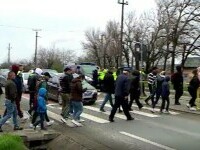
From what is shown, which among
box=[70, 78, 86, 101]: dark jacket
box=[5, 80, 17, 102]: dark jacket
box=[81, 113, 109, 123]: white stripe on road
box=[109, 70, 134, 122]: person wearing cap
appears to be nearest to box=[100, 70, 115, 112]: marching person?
box=[81, 113, 109, 123]: white stripe on road

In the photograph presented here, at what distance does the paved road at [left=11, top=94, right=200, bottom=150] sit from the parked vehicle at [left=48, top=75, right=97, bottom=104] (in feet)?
8.79

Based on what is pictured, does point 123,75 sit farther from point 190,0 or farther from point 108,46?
point 108,46

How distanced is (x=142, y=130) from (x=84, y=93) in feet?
24.6

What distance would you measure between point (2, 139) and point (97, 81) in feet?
70.2

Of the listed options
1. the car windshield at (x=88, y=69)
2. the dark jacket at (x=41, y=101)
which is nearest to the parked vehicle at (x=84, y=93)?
the dark jacket at (x=41, y=101)

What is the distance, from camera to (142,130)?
42.5 ft

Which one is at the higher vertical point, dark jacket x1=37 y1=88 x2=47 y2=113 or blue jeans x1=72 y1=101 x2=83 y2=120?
dark jacket x1=37 y1=88 x2=47 y2=113

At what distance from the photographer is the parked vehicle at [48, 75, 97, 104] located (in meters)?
20.4

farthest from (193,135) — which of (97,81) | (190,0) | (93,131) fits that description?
(190,0)

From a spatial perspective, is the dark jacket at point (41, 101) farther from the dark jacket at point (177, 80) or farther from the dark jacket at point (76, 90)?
the dark jacket at point (177, 80)

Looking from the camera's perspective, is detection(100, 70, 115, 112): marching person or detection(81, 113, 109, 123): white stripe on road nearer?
detection(81, 113, 109, 123): white stripe on road

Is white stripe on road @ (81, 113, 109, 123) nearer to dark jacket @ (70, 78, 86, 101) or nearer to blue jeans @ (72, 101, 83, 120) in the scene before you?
blue jeans @ (72, 101, 83, 120)

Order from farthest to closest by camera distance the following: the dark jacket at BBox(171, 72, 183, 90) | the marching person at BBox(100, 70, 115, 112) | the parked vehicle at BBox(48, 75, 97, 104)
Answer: the parked vehicle at BBox(48, 75, 97, 104) < the dark jacket at BBox(171, 72, 183, 90) < the marching person at BBox(100, 70, 115, 112)

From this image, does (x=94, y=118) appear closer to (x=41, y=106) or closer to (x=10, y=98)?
(x=41, y=106)
